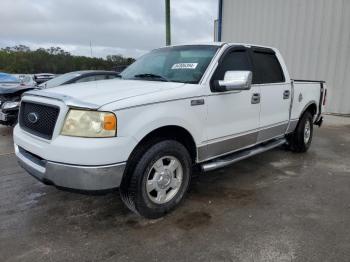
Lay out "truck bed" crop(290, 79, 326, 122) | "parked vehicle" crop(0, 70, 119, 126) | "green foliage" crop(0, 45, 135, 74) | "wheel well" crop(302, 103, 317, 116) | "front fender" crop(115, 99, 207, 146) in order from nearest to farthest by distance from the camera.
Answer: "front fender" crop(115, 99, 207, 146)
"truck bed" crop(290, 79, 326, 122)
"wheel well" crop(302, 103, 317, 116)
"parked vehicle" crop(0, 70, 119, 126)
"green foliage" crop(0, 45, 135, 74)

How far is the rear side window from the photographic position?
188 inches

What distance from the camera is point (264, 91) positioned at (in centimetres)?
476

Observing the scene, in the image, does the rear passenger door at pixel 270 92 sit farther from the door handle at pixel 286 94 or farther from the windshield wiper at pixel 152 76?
the windshield wiper at pixel 152 76

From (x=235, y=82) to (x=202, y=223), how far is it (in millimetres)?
1554

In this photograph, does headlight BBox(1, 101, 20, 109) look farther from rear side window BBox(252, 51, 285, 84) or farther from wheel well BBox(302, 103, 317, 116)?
wheel well BBox(302, 103, 317, 116)

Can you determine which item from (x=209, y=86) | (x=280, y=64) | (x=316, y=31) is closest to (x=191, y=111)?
(x=209, y=86)

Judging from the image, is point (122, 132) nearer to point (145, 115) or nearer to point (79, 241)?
point (145, 115)

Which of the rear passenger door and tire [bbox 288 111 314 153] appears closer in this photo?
the rear passenger door

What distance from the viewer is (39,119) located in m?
3.36

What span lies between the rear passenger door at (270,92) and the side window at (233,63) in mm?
190

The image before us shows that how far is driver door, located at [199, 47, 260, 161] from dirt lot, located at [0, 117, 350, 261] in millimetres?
601

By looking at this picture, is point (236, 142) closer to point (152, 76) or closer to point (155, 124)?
point (152, 76)

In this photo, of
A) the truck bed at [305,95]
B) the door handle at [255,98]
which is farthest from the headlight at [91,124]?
the truck bed at [305,95]

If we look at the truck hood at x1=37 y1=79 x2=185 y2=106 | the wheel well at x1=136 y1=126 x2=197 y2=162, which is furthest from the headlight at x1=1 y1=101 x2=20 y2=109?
the wheel well at x1=136 y1=126 x2=197 y2=162
